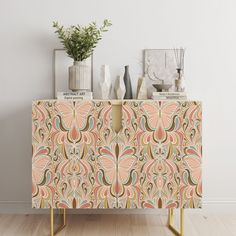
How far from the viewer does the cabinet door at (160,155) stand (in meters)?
2.57

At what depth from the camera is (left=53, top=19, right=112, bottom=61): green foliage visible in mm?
2889

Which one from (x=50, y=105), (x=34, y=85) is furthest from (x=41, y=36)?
(x=50, y=105)

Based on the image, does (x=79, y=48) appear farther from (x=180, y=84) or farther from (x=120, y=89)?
(x=180, y=84)

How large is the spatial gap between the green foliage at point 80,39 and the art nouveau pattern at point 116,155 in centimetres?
50

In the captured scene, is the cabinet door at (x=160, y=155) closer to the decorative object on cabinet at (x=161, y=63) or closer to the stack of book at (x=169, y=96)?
the stack of book at (x=169, y=96)

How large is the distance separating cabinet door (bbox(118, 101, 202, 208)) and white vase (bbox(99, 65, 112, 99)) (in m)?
0.42

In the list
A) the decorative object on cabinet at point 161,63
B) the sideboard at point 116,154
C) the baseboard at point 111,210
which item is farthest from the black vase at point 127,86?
the baseboard at point 111,210

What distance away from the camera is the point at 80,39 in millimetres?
2871

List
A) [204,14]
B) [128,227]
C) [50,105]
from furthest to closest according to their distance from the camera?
[204,14], [128,227], [50,105]

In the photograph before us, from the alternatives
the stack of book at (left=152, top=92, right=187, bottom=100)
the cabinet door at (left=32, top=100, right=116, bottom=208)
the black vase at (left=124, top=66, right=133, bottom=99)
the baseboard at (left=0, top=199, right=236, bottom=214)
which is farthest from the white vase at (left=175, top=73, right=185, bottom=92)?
the baseboard at (left=0, top=199, right=236, bottom=214)

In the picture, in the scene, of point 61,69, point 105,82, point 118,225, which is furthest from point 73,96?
point 118,225
